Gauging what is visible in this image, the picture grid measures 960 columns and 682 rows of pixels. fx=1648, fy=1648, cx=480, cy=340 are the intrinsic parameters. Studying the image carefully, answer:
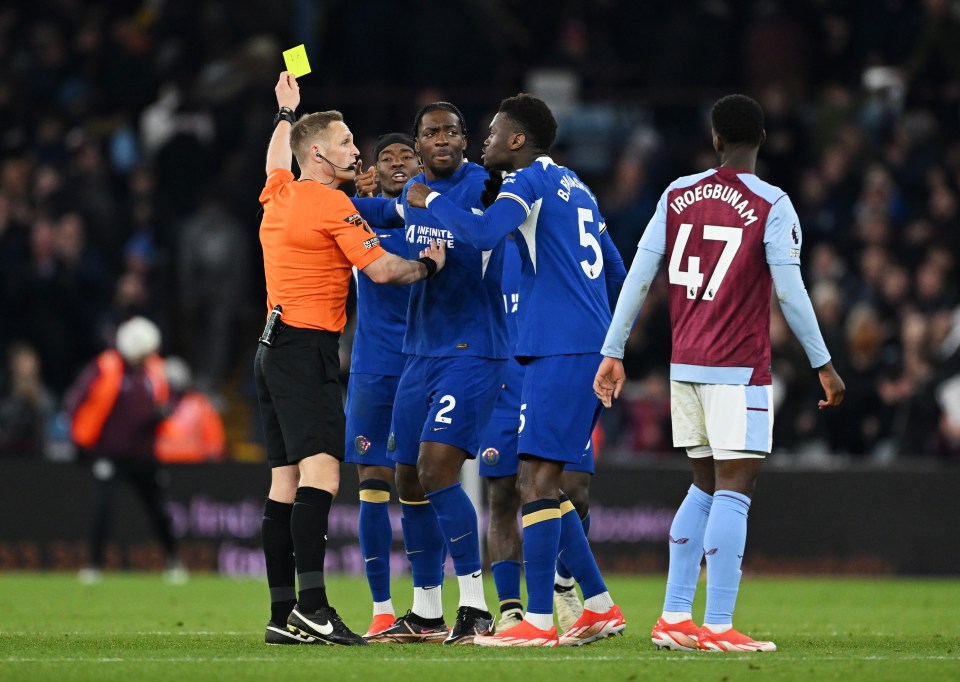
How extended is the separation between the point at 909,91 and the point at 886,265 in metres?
3.02

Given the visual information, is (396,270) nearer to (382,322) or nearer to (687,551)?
(382,322)

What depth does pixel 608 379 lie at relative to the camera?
8.10 meters

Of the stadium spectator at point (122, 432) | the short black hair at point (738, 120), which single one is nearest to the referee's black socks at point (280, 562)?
the short black hair at point (738, 120)

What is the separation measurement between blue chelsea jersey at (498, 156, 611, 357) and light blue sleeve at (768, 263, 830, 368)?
1054mm

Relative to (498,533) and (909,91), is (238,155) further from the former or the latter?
(498,533)

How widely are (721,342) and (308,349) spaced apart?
6.94 ft

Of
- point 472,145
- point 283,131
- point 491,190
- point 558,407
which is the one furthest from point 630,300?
point 472,145

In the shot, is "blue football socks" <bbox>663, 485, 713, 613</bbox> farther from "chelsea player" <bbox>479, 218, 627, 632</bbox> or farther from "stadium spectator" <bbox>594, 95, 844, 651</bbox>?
"chelsea player" <bbox>479, 218, 627, 632</bbox>

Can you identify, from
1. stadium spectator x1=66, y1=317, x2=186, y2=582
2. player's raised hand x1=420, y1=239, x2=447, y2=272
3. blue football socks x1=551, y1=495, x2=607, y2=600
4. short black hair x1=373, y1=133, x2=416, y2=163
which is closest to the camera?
player's raised hand x1=420, y1=239, x2=447, y2=272

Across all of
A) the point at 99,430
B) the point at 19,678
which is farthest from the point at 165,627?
the point at 99,430

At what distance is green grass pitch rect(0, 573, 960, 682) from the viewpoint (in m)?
7.18

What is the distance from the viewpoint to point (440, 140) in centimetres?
880

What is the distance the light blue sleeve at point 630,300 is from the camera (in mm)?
8141

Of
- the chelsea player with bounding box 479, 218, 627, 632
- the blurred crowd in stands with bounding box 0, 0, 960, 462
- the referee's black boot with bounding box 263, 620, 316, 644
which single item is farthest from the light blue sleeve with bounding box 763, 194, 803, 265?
the blurred crowd in stands with bounding box 0, 0, 960, 462
